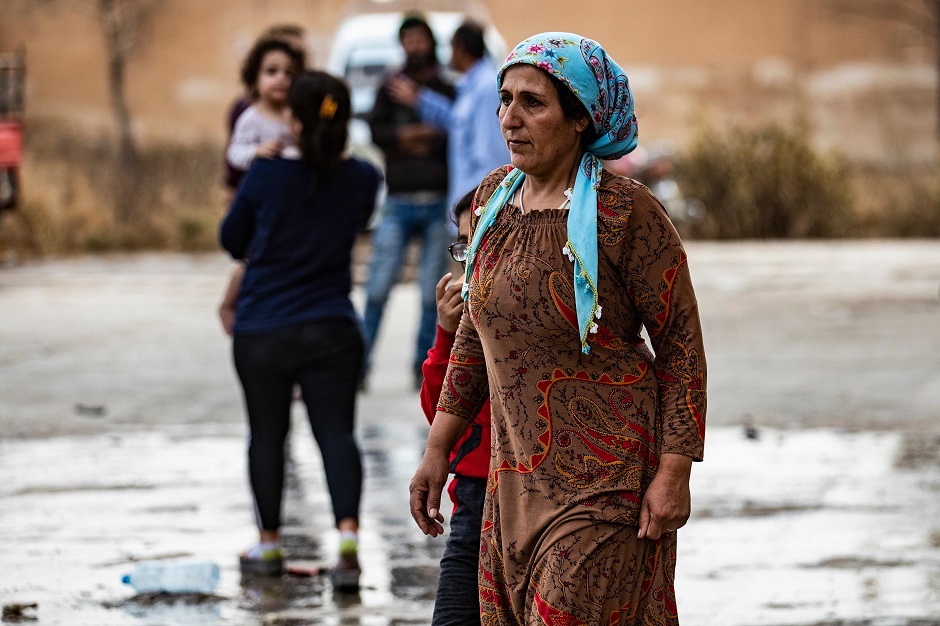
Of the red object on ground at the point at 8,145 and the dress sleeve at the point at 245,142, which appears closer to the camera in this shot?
the dress sleeve at the point at 245,142

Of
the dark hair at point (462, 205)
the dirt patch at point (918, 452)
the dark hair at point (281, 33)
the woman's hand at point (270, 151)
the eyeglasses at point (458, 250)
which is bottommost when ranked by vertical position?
the dirt patch at point (918, 452)

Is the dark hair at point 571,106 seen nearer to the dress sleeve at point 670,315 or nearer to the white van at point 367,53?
the dress sleeve at point 670,315

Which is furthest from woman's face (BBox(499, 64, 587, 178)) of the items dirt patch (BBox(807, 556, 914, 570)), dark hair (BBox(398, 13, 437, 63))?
dark hair (BBox(398, 13, 437, 63))

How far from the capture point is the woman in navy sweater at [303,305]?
5.47 meters

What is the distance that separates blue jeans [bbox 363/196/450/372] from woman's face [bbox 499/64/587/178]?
19.4ft

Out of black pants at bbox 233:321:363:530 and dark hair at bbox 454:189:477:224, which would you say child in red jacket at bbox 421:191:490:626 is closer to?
dark hair at bbox 454:189:477:224

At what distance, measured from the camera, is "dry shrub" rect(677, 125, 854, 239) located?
22.1 metres

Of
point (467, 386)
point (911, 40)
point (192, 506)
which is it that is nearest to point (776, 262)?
point (192, 506)

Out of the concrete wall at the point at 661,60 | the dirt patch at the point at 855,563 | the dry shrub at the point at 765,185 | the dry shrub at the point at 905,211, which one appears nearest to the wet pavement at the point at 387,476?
the dirt patch at the point at 855,563

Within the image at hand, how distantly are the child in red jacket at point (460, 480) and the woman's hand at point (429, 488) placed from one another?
87 millimetres

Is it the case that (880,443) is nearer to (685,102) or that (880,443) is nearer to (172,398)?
(172,398)

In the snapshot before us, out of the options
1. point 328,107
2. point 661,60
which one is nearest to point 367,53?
point 328,107

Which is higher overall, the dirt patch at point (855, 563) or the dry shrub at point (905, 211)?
the dry shrub at point (905, 211)

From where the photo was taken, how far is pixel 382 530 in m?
6.25
